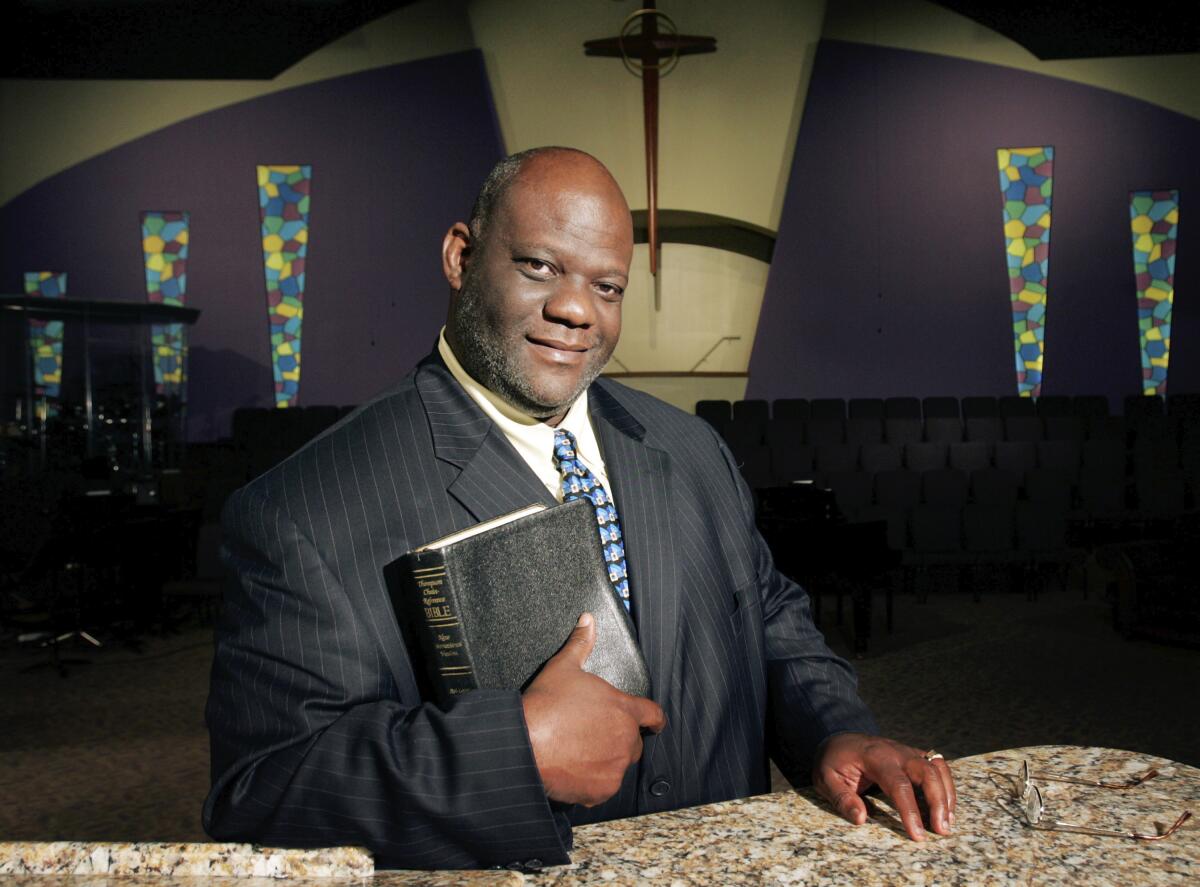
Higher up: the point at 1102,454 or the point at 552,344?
the point at 552,344

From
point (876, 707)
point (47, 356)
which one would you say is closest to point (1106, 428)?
point (876, 707)

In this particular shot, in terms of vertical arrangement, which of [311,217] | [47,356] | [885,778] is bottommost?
[885,778]

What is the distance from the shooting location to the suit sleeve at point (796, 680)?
1.10m

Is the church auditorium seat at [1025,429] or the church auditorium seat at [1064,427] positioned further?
the church auditorium seat at [1025,429]

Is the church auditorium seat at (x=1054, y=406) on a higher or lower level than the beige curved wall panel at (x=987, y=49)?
lower

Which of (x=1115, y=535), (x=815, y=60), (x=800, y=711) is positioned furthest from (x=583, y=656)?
(x=815, y=60)

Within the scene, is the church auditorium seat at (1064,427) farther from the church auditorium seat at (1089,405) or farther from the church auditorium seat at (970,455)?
the church auditorium seat at (970,455)

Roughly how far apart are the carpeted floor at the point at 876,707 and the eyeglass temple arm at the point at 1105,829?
106 inches

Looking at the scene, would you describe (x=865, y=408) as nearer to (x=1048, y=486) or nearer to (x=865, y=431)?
(x=865, y=431)

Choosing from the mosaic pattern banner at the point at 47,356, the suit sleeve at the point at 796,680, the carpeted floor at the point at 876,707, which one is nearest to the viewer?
the suit sleeve at the point at 796,680

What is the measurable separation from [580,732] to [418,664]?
0.20m

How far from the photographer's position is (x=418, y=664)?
90 cm

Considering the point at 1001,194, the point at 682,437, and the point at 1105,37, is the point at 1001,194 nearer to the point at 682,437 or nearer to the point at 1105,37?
the point at 1105,37

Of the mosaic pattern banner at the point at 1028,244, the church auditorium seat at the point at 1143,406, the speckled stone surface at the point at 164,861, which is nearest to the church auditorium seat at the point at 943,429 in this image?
the church auditorium seat at the point at 1143,406
